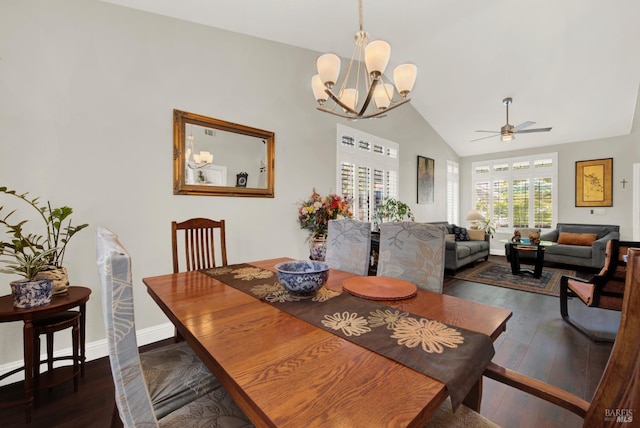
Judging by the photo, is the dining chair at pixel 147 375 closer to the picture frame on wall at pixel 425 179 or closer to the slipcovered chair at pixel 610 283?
the slipcovered chair at pixel 610 283

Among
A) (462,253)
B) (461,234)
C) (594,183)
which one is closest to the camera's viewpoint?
(462,253)

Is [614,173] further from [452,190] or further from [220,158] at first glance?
[220,158]

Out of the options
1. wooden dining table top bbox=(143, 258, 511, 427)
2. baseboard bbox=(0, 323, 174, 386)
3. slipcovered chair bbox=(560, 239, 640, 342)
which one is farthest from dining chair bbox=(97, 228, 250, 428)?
slipcovered chair bbox=(560, 239, 640, 342)

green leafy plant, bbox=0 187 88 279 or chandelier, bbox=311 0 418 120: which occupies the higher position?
chandelier, bbox=311 0 418 120

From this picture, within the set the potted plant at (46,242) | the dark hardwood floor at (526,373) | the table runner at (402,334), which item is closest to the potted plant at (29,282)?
the potted plant at (46,242)

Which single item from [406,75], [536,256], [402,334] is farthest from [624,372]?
[536,256]

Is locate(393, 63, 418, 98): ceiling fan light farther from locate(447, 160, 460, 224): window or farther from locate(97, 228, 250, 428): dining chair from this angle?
locate(447, 160, 460, 224): window

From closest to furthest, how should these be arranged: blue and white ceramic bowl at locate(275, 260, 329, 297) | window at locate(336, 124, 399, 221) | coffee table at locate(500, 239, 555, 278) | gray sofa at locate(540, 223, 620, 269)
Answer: blue and white ceramic bowl at locate(275, 260, 329, 297), window at locate(336, 124, 399, 221), coffee table at locate(500, 239, 555, 278), gray sofa at locate(540, 223, 620, 269)

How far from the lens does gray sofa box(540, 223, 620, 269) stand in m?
4.75

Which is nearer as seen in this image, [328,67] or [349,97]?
[328,67]

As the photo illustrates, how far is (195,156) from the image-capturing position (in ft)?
8.41

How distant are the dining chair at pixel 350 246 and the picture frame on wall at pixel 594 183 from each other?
6.49m

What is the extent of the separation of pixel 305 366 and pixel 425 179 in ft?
19.1

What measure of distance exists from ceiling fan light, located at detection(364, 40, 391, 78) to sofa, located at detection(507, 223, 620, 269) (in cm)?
556
